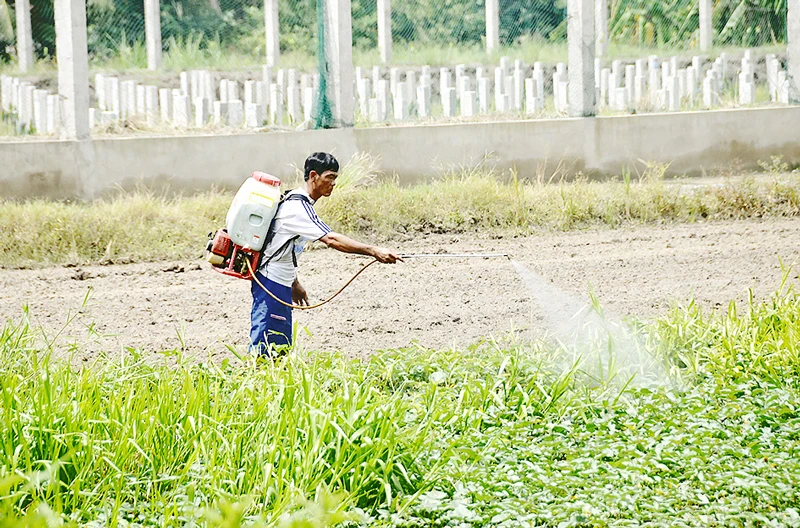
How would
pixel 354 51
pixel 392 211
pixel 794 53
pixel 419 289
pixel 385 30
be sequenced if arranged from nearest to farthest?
pixel 419 289 → pixel 392 211 → pixel 385 30 → pixel 354 51 → pixel 794 53

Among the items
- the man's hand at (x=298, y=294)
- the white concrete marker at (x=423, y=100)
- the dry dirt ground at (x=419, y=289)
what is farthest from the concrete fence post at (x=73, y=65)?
the man's hand at (x=298, y=294)

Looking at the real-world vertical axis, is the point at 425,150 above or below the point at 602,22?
below

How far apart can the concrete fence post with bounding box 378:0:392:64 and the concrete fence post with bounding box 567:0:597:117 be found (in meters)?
2.30

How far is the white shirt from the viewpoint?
18.6 feet

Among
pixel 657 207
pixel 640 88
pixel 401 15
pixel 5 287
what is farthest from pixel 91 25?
pixel 640 88

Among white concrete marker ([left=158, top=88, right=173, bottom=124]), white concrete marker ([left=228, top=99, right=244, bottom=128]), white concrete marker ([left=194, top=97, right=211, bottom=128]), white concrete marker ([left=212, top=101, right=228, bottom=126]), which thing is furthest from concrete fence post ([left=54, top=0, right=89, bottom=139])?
white concrete marker ([left=228, top=99, right=244, bottom=128])

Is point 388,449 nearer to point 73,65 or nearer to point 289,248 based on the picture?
point 289,248

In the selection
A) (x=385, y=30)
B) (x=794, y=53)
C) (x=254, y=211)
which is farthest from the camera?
(x=794, y=53)

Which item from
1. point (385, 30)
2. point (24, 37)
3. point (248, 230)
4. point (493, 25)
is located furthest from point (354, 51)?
point (248, 230)

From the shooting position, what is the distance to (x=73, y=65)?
10883 mm

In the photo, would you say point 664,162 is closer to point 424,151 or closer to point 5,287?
point 424,151

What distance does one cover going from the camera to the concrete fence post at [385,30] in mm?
13883

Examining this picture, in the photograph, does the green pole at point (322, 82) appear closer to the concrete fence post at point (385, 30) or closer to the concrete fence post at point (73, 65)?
the concrete fence post at point (385, 30)

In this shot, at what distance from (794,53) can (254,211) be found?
1147 cm
